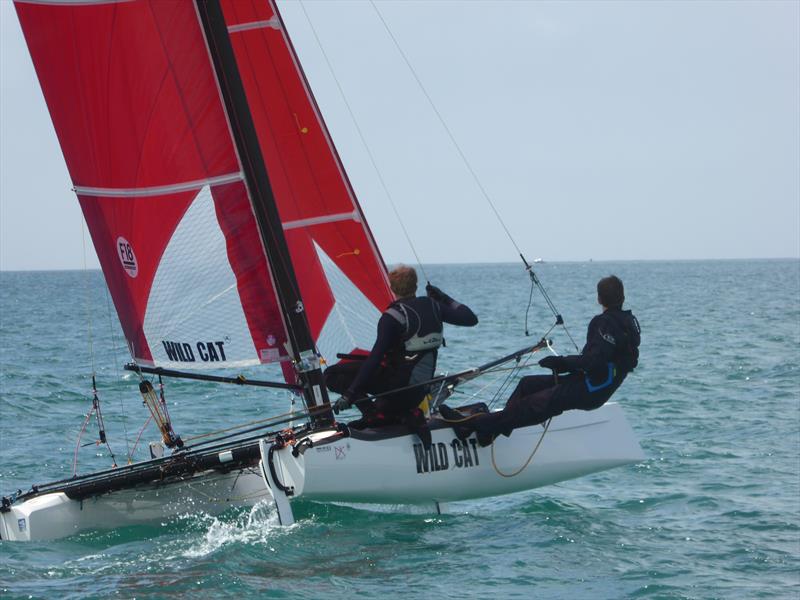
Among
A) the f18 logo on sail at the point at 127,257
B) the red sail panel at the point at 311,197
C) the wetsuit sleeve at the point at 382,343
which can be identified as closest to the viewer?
the wetsuit sleeve at the point at 382,343

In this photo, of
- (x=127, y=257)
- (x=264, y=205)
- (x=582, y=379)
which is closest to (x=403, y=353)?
(x=582, y=379)

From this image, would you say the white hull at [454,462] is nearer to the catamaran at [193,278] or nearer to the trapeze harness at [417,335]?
the catamaran at [193,278]

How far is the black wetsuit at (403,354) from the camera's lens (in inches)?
262

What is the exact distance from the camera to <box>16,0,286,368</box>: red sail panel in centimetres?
716

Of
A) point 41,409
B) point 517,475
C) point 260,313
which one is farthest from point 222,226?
point 41,409

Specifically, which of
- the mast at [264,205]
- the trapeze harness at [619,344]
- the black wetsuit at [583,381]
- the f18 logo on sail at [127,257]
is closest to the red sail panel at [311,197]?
the mast at [264,205]

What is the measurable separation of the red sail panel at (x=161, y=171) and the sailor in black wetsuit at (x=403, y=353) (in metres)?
0.88

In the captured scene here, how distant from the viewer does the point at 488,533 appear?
6926mm

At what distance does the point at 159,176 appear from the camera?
7.33m

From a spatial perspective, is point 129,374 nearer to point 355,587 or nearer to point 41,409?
point 41,409

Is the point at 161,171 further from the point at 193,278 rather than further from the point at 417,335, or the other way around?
the point at 417,335

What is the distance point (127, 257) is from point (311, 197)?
4.85 feet

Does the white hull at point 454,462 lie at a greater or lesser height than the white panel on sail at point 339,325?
lesser

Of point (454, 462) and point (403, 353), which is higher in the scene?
point (403, 353)
